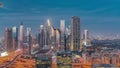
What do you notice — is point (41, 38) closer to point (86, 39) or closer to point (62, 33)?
point (62, 33)

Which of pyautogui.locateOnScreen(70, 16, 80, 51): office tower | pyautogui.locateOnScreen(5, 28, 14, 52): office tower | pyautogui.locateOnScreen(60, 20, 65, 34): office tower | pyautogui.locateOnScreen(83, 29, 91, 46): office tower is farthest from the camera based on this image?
pyautogui.locateOnScreen(60, 20, 65, 34): office tower

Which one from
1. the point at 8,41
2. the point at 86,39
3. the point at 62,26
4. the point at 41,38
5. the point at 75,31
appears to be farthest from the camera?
the point at 62,26

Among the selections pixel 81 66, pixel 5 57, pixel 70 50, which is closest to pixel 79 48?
pixel 70 50

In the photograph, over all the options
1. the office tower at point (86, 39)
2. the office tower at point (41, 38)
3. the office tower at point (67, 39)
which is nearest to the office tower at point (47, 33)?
the office tower at point (41, 38)

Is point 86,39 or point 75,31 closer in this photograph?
point 86,39

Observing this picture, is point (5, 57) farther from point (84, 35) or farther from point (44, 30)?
point (84, 35)

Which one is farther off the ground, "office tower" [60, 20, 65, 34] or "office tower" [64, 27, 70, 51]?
"office tower" [60, 20, 65, 34]

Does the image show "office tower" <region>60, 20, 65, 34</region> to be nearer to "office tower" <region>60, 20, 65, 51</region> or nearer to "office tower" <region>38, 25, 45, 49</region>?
"office tower" <region>60, 20, 65, 51</region>

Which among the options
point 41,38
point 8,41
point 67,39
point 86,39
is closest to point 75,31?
point 67,39

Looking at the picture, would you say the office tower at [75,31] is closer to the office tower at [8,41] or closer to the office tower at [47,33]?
the office tower at [47,33]

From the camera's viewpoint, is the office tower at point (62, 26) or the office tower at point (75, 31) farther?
the office tower at point (62, 26)

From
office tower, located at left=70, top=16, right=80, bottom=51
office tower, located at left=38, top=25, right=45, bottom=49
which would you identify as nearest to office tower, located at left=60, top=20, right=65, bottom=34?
office tower, located at left=70, top=16, right=80, bottom=51

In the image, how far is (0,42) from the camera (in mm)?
6598

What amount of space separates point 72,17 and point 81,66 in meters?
1.72
